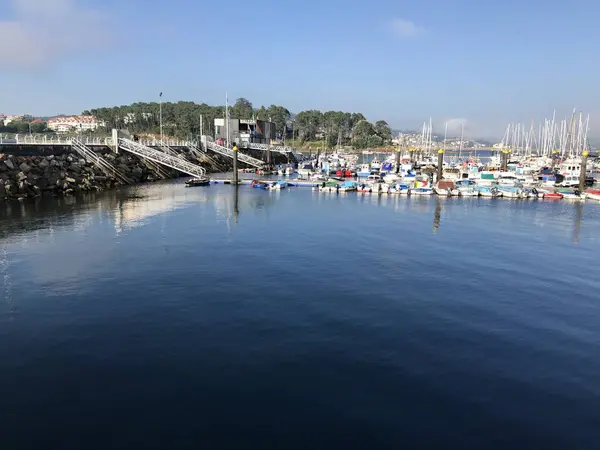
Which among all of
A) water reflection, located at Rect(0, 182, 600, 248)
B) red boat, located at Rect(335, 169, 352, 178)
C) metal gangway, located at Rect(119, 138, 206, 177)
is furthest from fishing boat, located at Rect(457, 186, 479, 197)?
metal gangway, located at Rect(119, 138, 206, 177)

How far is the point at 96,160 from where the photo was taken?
7606cm

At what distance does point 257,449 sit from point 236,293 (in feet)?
43.3

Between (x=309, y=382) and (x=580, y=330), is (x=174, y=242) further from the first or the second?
(x=580, y=330)

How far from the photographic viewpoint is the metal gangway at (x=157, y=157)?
86.9 meters

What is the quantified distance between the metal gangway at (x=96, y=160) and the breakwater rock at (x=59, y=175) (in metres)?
0.23

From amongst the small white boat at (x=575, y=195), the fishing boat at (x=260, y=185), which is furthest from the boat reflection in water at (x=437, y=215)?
the fishing boat at (x=260, y=185)

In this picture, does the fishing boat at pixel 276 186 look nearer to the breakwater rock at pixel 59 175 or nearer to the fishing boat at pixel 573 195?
the breakwater rock at pixel 59 175

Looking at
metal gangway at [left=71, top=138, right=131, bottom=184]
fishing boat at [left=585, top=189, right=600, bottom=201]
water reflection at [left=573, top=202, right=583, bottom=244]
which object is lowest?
water reflection at [left=573, top=202, right=583, bottom=244]

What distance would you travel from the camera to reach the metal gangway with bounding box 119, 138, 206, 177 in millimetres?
86875

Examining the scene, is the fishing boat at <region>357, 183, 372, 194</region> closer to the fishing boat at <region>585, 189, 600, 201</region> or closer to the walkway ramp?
the fishing boat at <region>585, 189, 600, 201</region>

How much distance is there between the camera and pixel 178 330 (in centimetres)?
2077

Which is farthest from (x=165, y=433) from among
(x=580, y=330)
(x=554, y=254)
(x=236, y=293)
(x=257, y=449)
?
(x=554, y=254)

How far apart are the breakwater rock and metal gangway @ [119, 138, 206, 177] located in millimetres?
2288

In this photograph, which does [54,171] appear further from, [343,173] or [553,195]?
[553,195]
